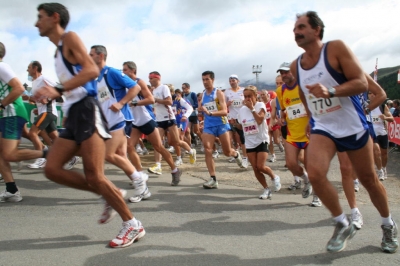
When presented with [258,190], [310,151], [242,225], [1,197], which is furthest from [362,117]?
[1,197]

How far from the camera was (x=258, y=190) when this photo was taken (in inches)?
259

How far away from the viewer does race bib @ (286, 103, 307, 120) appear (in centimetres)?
539

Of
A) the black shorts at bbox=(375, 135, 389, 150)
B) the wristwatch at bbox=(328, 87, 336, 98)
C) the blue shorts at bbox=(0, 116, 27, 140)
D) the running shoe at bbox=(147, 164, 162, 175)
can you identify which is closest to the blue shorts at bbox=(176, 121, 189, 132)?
the running shoe at bbox=(147, 164, 162, 175)

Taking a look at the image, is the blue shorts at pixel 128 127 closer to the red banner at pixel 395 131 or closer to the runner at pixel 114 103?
the runner at pixel 114 103

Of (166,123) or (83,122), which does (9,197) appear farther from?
(166,123)

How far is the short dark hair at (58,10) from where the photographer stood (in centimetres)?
352

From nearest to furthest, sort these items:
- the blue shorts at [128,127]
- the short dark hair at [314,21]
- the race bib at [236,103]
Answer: the short dark hair at [314,21], the blue shorts at [128,127], the race bib at [236,103]

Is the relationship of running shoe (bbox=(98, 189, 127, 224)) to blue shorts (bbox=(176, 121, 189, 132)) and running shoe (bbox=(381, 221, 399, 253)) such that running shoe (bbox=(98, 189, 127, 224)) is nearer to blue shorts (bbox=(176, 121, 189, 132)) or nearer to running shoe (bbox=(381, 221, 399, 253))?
running shoe (bbox=(381, 221, 399, 253))

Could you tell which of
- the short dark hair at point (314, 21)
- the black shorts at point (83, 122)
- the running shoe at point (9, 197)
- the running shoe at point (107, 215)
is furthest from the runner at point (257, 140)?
the running shoe at point (9, 197)

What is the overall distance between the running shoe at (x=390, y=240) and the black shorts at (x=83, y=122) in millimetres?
2680

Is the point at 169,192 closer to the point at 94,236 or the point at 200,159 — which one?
the point at 94,236

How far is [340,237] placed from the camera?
3238mm

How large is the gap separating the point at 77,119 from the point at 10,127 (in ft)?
7.67

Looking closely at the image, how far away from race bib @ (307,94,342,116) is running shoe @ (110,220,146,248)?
199 cm
